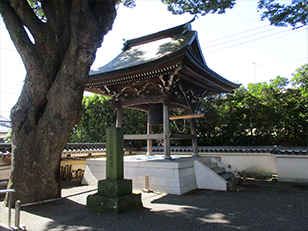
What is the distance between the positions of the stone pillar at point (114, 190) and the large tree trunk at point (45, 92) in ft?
3.66

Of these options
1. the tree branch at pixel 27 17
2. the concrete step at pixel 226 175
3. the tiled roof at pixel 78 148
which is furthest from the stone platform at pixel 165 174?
the tree branch at pixel 27 17

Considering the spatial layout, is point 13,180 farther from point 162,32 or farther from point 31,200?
point 162,32

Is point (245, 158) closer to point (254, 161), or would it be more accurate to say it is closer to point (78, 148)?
point (254, 161)

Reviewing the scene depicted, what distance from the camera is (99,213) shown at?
4.37m

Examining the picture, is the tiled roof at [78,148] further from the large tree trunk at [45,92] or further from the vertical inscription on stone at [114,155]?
the vertical inscription on stone at [114,155]

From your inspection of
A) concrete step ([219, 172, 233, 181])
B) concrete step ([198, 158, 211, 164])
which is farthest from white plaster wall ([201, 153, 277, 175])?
concrete step ([198, 158, 211, 164])

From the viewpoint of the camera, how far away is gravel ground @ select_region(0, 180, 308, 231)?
12.0ft

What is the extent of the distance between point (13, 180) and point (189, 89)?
649 cm

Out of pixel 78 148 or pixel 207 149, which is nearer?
pixel 78 148

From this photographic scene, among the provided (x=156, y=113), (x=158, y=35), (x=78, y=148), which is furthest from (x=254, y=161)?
(x=78, y=148)

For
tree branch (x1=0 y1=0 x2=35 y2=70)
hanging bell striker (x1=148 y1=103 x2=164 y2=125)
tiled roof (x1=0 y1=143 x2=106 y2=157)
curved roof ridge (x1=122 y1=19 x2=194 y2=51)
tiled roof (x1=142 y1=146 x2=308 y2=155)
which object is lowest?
tiled roof (x1=142 y1=146 x2=308 y2=155)

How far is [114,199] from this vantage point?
4.32 m

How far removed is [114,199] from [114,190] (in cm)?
19

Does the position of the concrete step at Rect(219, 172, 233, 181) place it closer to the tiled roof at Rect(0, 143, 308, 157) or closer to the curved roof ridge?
the tiled roof at Rect(0, 143, 308, 157)
